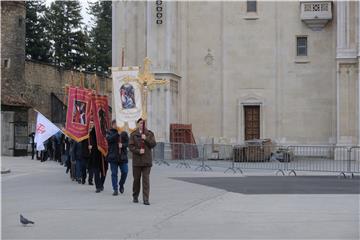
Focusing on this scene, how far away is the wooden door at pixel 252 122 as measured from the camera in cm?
3800

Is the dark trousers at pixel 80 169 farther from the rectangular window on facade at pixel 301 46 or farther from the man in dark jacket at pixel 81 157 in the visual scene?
the rectangular window on facade at pixel 301 46

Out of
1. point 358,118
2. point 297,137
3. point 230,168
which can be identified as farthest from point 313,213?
point 297,137

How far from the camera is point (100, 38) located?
93.4 m

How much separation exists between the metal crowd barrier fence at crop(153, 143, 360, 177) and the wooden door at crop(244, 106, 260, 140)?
182 inches

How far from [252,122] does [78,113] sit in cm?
1909

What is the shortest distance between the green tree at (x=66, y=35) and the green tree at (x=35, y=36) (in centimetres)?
138

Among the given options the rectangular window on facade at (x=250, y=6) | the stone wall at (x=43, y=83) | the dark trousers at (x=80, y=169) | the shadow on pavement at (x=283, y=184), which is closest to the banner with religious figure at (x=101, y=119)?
the dark trousers at (x=80, y=169)

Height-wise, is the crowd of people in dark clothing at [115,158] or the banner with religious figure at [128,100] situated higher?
the banner with religious figure at [128,100]

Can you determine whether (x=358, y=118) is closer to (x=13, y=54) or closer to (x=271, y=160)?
(x=271, y=160)

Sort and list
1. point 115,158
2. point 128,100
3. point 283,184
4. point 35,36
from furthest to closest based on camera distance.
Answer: point 35,36, point 283,184, point 128,100, point 115,158

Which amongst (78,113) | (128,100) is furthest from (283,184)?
(78,113)

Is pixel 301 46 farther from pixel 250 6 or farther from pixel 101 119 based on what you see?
pixel 101 119

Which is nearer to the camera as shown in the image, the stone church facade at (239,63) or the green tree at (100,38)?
the stone church facade at (239,63)

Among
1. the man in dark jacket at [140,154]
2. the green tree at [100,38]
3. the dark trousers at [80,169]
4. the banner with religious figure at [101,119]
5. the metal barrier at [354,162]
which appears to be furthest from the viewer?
the green tree at [100,38]
